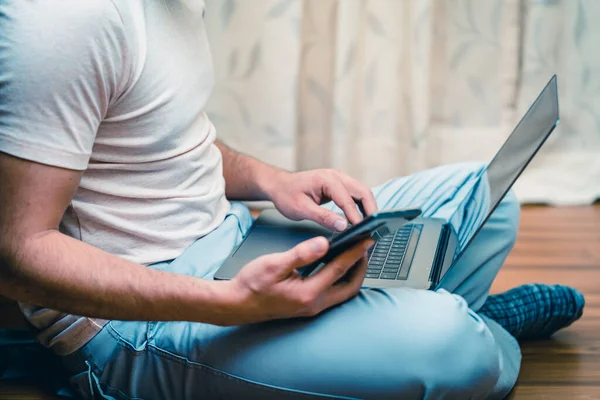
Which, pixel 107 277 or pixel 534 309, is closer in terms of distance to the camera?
pixel 107 277

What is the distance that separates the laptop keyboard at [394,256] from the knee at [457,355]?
0.37ft

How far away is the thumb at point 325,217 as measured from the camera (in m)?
1.01

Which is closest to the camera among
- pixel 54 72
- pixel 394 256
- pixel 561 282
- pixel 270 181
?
pixel 54 72

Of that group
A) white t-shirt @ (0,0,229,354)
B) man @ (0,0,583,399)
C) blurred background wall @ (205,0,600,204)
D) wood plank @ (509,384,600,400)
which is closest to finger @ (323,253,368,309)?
man @ (0,0,583,399)

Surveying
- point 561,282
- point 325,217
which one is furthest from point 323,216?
point 561,282

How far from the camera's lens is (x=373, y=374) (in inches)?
34.1

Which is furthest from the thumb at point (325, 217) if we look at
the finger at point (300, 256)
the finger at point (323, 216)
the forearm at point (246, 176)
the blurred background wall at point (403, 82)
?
the blurred background wall at point (403, 82)

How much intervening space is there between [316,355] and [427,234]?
0.34 m

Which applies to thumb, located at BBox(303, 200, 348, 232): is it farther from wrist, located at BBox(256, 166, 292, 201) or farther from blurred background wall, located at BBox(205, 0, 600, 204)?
blurred background wall, located at BBox(205, 0, 600, 204)

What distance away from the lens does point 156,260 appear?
3.13 ft

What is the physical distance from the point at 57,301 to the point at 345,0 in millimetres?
1340

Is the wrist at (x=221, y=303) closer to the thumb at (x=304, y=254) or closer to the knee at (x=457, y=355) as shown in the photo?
the thumb at (x=304, y=254)

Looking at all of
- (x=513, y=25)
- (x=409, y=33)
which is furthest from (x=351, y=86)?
(x=513, y=25)

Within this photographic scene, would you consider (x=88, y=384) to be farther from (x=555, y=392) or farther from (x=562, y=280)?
(x=562, y=280)
